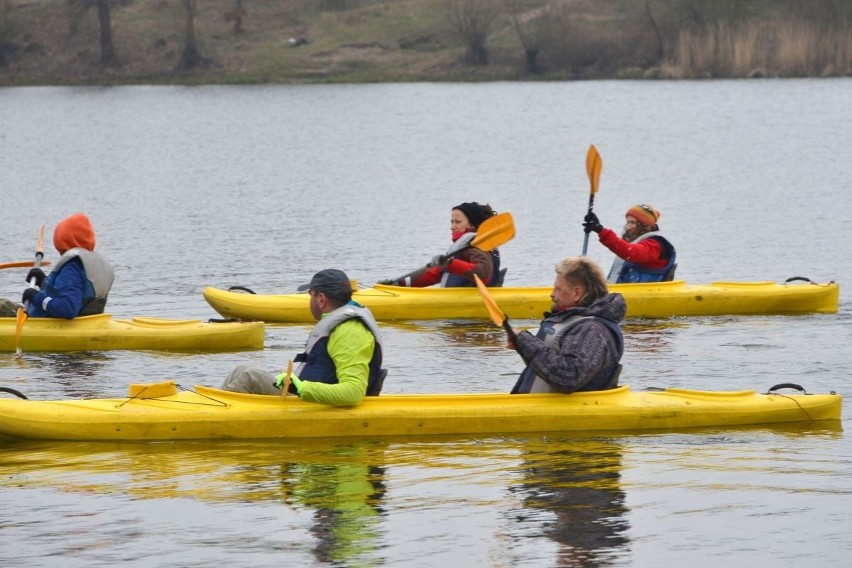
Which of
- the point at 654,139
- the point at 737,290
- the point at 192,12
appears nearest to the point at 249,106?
the point at 192,12

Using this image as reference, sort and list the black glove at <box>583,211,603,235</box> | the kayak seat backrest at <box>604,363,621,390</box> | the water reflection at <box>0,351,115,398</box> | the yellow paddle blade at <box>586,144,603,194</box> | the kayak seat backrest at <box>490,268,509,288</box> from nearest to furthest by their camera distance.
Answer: the kayak seat backrest at <box>604,363,621,390</box> → the water reflection at <box>0,351,115,398</box> → the black glove at <box>583,211,603,235</box> → the kayak seat backrest at <box>490,268,509,288</box> → the yellow paddle blade at <box>586,144,603,194</box>

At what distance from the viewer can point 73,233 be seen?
13430 mm

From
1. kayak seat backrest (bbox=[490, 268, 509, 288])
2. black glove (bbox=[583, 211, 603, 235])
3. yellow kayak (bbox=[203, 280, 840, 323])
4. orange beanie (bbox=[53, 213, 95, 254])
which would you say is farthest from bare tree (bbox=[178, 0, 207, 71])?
orange beanie (bbox=[53, 213, 95, 254])

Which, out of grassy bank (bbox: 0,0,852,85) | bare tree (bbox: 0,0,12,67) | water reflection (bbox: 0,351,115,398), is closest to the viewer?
water reflection (bbox: 0,351,115,398)

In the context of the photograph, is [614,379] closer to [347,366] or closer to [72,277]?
[347,366]

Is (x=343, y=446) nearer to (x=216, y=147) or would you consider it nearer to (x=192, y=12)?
(x=216, y=147)

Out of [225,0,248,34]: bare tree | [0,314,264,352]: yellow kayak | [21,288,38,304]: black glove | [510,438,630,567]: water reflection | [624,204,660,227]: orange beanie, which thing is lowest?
[510,438,630,567]: water reflection

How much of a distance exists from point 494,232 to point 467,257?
5.38 feet

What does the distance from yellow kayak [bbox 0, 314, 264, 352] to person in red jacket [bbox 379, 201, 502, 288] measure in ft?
6.80

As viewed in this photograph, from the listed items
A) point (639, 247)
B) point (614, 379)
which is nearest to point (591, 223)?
point (639, 247)

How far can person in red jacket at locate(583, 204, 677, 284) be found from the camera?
49.5 feet

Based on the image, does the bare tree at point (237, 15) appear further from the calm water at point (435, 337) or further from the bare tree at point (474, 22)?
the calm water at point (435, 337)

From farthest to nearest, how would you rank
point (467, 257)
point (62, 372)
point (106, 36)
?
point (106, 36) < point (467, 257) < point (62, 372)

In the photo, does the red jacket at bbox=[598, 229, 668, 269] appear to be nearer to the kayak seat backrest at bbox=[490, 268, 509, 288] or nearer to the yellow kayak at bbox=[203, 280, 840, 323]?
the yellow kayak at bbox=[203, 280, 840, 323]
